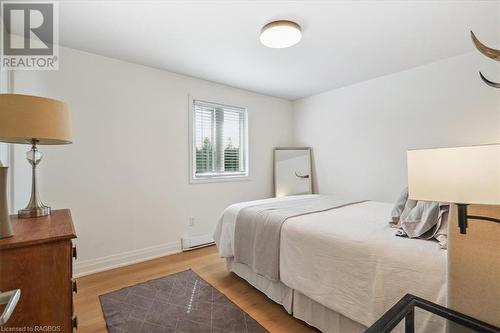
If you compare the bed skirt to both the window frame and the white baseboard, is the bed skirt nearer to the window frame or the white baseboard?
the white baseboard

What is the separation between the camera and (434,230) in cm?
139

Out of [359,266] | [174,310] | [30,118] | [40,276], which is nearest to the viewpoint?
[40,276]

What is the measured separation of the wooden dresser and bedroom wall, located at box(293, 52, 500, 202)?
11.3ft

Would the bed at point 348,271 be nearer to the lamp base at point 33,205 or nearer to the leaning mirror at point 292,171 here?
the lamp base at point 33,205

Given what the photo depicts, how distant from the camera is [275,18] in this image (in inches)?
74.5

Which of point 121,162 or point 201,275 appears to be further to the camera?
point 121,162

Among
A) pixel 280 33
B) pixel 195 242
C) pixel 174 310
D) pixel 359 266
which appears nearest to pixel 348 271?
pixel 359 266

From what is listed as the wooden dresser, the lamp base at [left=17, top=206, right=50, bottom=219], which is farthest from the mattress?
the lamp base at [left=17, top=206, right=50, bottom=219]

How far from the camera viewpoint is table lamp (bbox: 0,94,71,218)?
120 cm

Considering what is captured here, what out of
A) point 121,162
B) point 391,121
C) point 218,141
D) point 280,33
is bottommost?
point 121,162

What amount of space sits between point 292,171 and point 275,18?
2.62 metres

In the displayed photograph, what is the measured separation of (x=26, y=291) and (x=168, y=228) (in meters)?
2.06

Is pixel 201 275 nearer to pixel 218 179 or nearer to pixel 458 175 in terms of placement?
pixel 218 179

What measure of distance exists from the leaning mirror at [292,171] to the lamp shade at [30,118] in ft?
10.5
